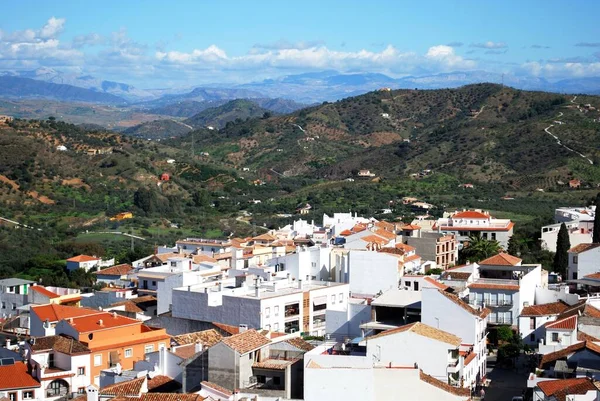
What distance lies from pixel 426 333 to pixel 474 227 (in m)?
31.1

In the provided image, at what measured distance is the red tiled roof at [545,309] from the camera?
32.7 metres

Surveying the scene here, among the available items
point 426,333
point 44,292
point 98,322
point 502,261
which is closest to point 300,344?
point 426,333

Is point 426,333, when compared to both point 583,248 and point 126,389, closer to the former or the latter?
point 126,389

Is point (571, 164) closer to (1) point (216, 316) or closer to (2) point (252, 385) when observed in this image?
(1) point (216, 316)

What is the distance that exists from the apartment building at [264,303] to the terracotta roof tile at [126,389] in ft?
31.6

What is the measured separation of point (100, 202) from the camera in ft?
257

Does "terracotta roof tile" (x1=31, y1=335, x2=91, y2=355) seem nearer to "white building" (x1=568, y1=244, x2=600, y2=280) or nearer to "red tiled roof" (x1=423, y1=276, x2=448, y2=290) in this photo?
"red tiled roof" (x1=423, y1=276, x2=448, y2=290)

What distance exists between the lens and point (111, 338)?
3006cm

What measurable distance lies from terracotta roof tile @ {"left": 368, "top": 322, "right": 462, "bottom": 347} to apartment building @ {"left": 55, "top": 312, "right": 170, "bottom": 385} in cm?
813

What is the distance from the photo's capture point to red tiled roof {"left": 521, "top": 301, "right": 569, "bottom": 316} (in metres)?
32.7

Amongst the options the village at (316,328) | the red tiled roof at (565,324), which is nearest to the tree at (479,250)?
the village at (316,328)

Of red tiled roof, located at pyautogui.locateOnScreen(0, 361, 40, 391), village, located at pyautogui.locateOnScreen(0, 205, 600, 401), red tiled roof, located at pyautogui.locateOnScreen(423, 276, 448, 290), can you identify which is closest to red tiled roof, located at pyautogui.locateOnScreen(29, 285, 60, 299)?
village, located at pyautogui.locateOnScreen(0, 205, 600, 401)

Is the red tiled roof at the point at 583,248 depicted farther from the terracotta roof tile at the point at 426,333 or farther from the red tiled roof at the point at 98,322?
the red tiled roof at the point at 98,322

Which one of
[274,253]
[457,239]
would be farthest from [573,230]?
[274,253]
